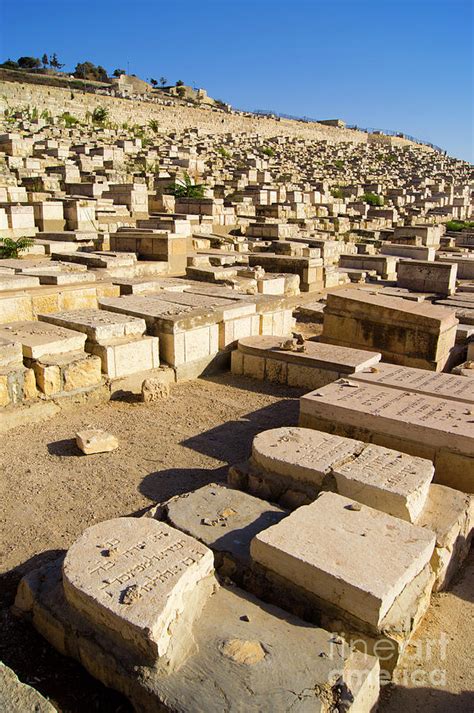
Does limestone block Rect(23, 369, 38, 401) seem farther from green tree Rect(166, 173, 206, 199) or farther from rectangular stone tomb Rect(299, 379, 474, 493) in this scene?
green tree Rect(166, 173, 206, 199)

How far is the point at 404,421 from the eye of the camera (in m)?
4.24

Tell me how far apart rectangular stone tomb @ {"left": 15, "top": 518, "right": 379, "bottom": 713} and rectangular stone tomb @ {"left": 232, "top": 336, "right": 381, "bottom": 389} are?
346cm

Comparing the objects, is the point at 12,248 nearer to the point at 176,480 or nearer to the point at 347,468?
the point at 176,480

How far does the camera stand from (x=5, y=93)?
3684 centimetres

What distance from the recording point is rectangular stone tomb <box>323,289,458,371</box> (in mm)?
6664

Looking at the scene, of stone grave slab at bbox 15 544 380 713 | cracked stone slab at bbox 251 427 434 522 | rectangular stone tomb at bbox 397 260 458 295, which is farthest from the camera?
rectangular stone tomb at bbox 397 260 458 295

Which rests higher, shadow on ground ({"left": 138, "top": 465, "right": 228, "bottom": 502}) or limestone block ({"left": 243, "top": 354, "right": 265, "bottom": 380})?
limestone block ({"left": 243, "top": 354, "right": 265, "bottom": 380})

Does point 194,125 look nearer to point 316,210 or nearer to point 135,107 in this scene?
point 135,107

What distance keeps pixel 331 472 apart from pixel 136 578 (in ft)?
4.75

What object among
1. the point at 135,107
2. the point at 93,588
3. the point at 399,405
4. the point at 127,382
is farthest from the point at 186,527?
the point at 135,107

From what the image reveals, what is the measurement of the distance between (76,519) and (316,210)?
20181 mm

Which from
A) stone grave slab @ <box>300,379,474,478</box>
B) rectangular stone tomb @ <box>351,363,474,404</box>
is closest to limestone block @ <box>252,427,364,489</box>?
stone grave slab @ <box>300,379,474,478</box>

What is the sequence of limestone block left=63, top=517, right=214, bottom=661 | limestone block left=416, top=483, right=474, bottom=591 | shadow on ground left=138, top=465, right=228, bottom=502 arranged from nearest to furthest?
limestone block left=63, top=517, right=214, bottom=661 → limestone block left=416, top=483, right=474, bottom=591 → shadow on ground left=138, top=465, right=228, bottom=502

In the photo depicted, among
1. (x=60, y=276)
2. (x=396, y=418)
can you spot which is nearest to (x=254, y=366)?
(x=396, y=418)
